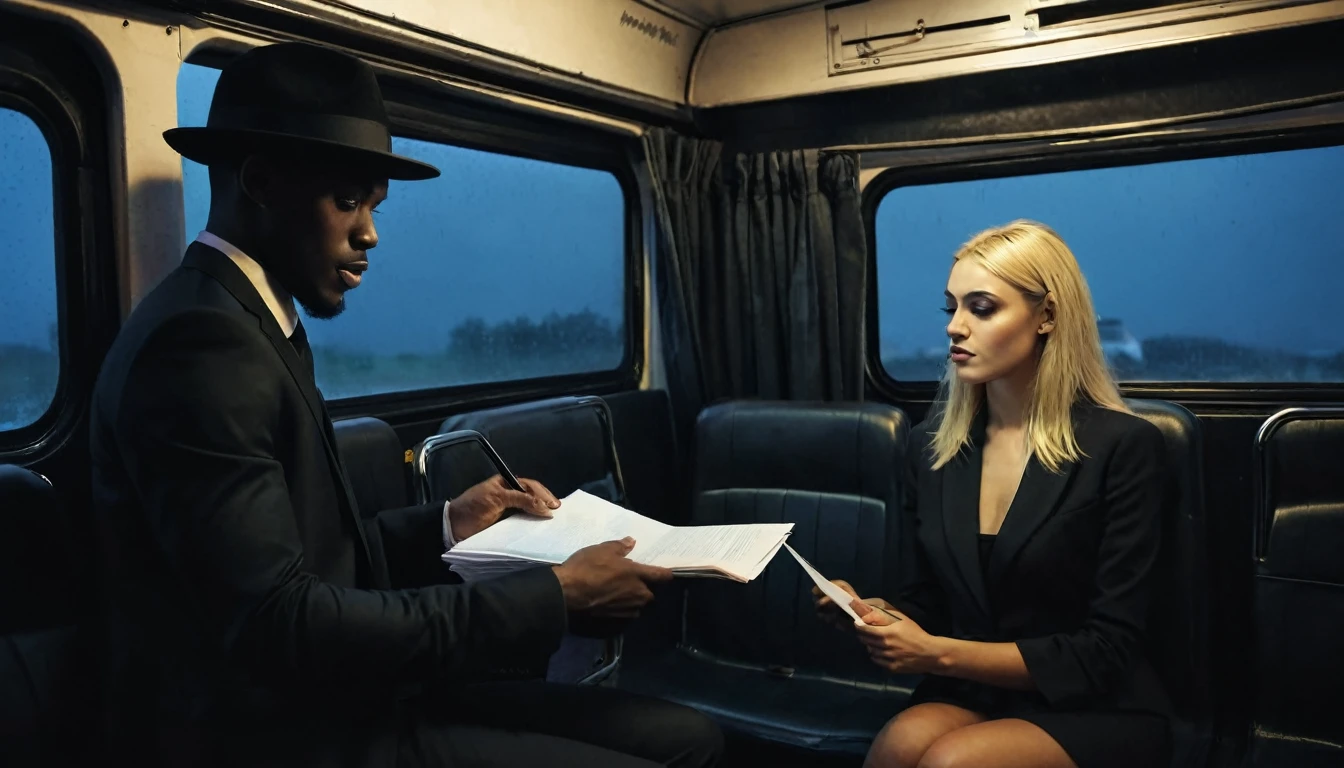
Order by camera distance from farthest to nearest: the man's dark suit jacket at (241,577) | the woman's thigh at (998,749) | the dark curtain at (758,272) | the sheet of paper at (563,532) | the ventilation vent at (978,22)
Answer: the dark curtain at (758,272)
the ventilation vent at (978,22)
the woman's thigh at (998,749)
the sheet of paper at (563,532)
the man's dark suit jacket at (241,577)

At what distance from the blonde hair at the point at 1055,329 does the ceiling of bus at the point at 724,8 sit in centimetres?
168

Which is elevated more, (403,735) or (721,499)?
(721,499)

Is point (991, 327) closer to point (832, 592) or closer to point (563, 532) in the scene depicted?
point (832, 592)

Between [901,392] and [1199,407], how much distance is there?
0.98 m

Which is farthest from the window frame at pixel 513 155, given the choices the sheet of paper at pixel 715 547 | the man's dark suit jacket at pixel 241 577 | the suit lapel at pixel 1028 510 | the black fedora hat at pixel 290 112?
the suit lapel at pixel 1028 510

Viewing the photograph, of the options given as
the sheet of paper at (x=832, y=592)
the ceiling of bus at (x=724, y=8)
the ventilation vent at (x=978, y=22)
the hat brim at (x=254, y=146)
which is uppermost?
the ceiling of bus at (x=724, y=8)

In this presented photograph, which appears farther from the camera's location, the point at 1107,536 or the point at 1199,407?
the point at 1199,407

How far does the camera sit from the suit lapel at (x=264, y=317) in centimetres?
129

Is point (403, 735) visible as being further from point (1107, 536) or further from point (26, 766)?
point (1107, 536)

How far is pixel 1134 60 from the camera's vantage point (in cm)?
279

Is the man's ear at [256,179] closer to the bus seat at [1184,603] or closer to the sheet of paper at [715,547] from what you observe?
the sheet of paper at [715,547]

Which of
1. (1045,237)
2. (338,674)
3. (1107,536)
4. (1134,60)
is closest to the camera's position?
(338,674)

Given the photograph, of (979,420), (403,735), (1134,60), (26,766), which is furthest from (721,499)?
(1134,60)

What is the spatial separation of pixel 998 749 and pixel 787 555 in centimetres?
100
